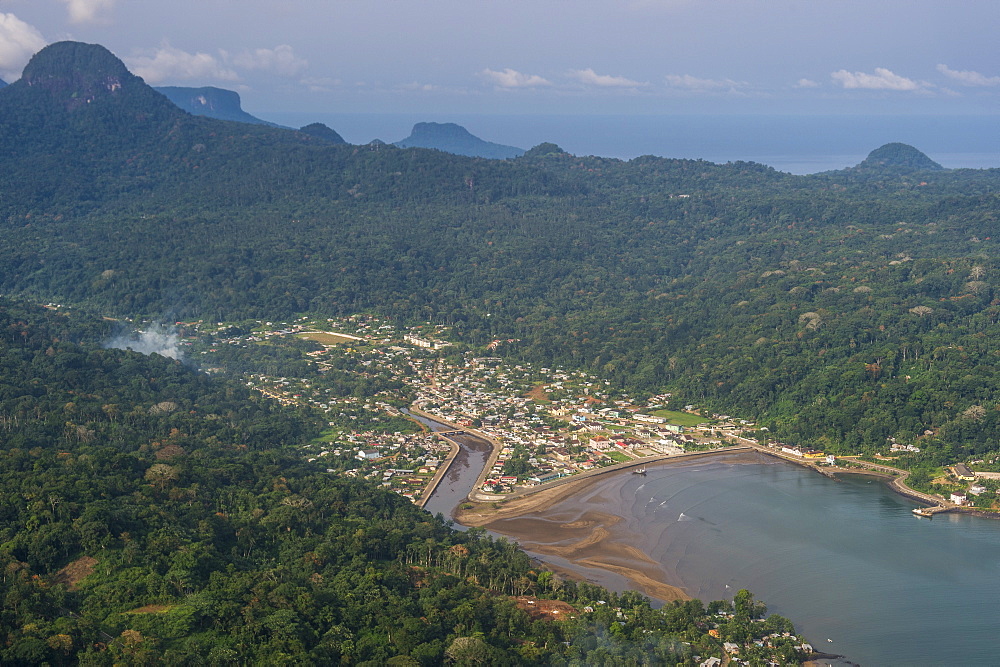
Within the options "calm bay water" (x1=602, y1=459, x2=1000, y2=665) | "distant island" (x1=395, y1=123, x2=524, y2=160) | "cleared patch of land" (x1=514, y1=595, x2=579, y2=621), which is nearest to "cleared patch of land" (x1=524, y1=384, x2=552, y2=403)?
"calm bay water" (x1=602, y1=459, x2=1000, y2=665)

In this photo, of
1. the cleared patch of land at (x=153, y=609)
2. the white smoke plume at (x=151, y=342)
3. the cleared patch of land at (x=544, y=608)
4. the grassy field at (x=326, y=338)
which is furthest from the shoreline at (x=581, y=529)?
the grassy field at (x=326, y=338)

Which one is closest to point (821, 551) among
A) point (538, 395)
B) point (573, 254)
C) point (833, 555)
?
point (833, 555)

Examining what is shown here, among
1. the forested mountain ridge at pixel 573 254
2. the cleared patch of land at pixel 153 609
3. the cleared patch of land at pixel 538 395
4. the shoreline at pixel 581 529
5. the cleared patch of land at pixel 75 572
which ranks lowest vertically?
the shoreline at pixel 581 529

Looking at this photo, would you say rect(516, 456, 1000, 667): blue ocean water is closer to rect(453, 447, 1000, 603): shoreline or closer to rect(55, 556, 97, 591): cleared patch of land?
rect(453, 447, 1000, 603): shoreline

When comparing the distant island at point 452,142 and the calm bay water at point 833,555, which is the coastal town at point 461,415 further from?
the distant island at point 452,142

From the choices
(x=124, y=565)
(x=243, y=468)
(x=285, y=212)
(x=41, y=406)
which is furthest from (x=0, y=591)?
(x=285, y=212)

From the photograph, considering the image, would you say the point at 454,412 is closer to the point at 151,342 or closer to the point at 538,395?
the point at 538,395

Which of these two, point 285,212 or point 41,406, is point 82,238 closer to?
point 285,212
